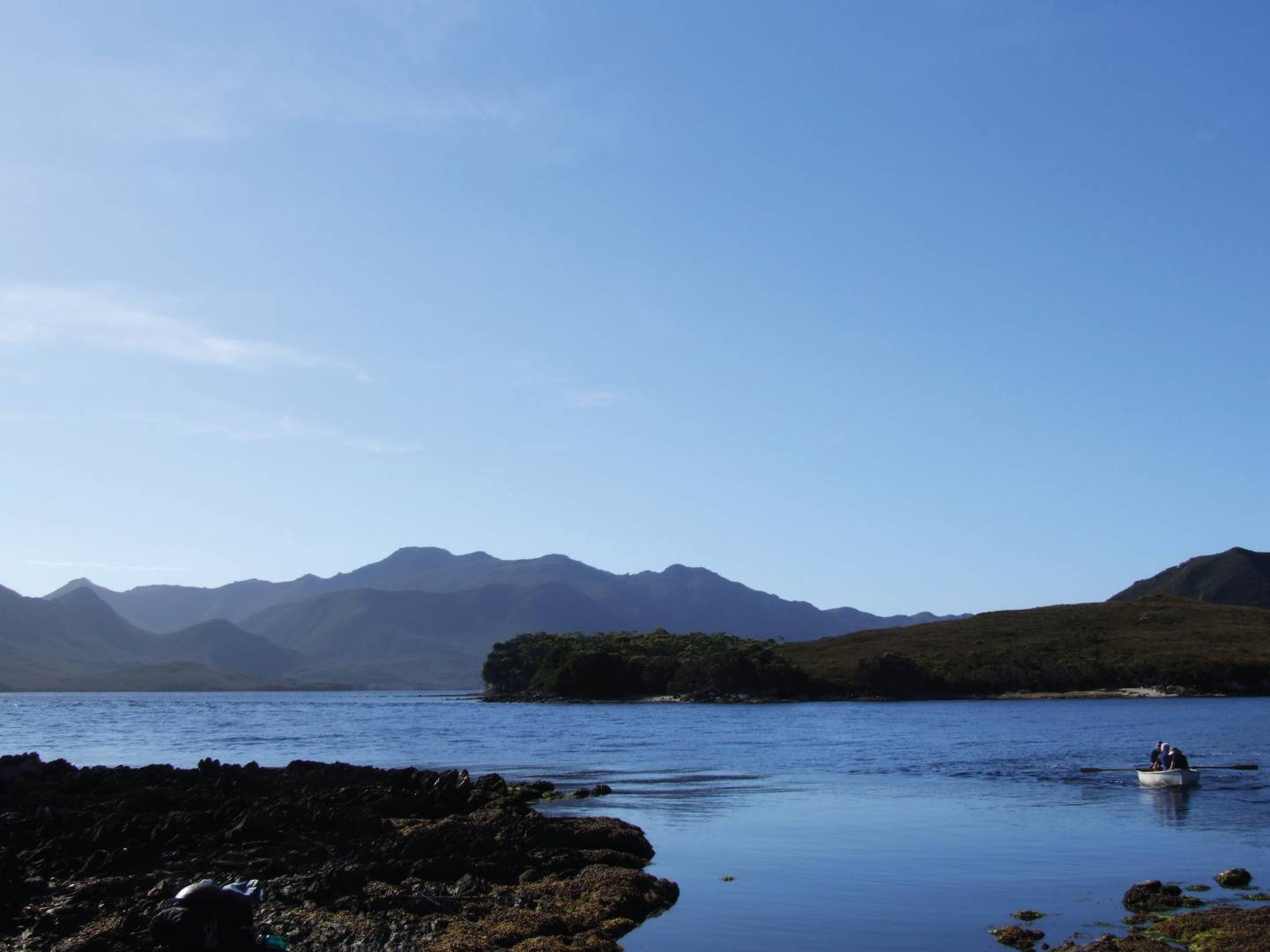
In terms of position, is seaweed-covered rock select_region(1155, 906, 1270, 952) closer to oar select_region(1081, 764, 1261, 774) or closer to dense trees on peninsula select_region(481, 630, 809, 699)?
oar select_region(1081, 764, 1261, 774)

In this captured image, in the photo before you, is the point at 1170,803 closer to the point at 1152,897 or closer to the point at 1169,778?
the point at 1169,778

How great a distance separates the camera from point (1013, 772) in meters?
51.7

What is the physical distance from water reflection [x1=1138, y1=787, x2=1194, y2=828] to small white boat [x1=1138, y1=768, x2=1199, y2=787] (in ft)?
1.14

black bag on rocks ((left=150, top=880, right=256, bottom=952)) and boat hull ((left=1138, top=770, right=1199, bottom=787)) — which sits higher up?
black bag on rocks ((left=150, top=880, right=256, bottom=952))

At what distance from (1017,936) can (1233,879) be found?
718cm

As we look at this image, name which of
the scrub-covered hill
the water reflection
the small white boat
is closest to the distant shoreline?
the scrub-covered hill

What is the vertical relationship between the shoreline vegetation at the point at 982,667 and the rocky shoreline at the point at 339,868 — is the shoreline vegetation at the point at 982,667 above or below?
above

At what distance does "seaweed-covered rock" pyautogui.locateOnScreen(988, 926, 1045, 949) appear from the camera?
18.5m

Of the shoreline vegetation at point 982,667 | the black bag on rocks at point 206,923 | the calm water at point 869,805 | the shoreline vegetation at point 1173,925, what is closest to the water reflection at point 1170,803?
the calm water at point 869,805

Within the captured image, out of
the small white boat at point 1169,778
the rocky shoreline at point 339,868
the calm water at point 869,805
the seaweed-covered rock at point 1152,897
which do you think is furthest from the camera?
the small white boat at point 1169,778

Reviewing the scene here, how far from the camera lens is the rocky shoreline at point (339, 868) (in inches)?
756

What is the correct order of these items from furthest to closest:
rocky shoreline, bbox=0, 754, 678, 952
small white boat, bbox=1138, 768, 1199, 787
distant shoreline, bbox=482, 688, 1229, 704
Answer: distant shoreline, bbox=482, 688, 1229, 704 < small white boat, bbox=1138, 768, 1199, 787 < rocky shoreline, bbox=0, 754, 678, 952

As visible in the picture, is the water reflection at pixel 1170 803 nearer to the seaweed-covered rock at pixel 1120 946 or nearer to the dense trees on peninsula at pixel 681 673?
the seaweed-covered rock at pixel 1120 946

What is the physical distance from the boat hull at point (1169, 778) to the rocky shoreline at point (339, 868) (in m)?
25.9
